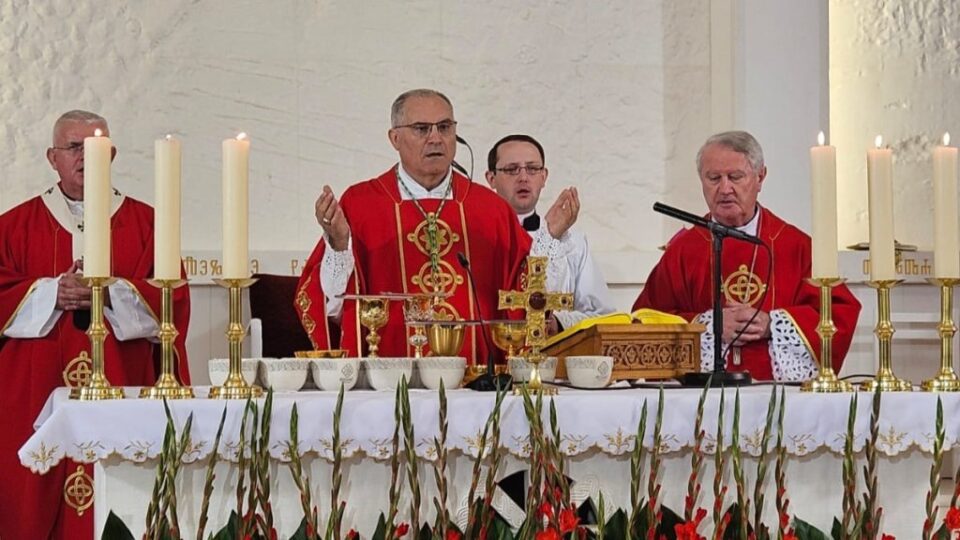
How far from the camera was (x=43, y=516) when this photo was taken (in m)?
5.74

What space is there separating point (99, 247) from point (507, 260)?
2029mm

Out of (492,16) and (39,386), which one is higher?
(492,16)

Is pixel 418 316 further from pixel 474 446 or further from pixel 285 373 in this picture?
pixel 474 446

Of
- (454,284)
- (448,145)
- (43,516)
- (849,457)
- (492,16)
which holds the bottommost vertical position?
(43,516)

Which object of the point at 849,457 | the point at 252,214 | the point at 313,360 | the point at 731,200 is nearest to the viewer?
the point at 849,457

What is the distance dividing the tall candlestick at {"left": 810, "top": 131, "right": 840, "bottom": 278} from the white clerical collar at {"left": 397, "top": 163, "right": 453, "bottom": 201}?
71.9 inches

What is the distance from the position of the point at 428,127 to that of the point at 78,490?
203cm

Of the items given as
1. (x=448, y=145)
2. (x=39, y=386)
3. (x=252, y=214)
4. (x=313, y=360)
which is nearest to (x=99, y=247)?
(x=313, y=360)

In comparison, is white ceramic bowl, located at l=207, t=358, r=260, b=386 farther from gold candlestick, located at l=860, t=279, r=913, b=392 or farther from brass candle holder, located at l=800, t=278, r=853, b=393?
gold candlestick, located at l=860, t=279, r=913, b=392

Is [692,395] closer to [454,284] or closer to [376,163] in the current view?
[454,284]

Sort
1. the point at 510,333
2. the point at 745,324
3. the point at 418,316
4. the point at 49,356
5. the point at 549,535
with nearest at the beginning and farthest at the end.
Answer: the point at 549,535, the point at 510,333, the point at 418,316, the point at 745,324, the point at 49,356

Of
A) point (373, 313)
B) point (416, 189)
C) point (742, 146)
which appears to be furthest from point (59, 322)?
point (742, 146)

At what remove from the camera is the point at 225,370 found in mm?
3812

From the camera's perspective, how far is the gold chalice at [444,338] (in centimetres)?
404
